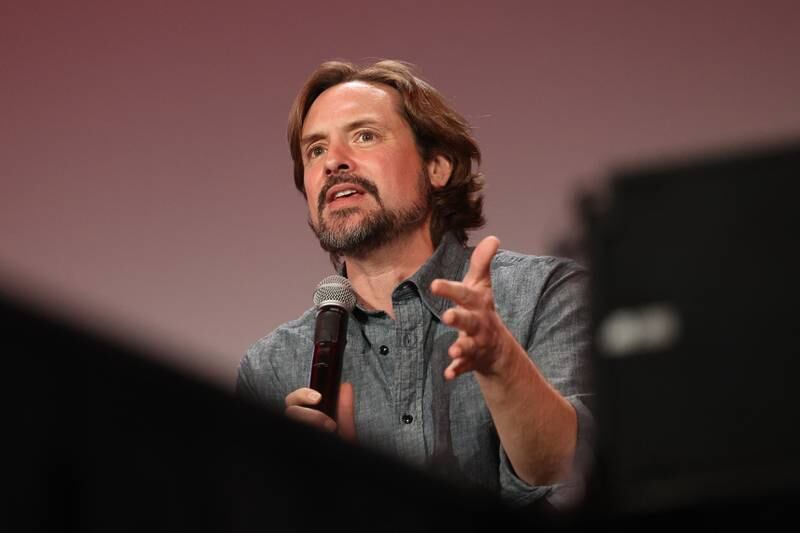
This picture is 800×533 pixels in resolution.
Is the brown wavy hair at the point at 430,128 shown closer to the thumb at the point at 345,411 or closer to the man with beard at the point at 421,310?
the man with beard at the point at 421,310

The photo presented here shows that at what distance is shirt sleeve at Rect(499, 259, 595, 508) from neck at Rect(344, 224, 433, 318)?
12.6 inches

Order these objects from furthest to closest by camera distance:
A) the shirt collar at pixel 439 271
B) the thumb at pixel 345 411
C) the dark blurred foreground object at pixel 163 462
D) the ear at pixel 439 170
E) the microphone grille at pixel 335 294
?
the ear at pixel 439 170
the shirt collar at pixel 439 271
the microphone grille at pixel 335 294
the thumb at pixel 345 411
the dark blurred foreground object at pixel 163 462

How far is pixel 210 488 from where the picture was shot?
0.51 meters

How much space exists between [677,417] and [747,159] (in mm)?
146

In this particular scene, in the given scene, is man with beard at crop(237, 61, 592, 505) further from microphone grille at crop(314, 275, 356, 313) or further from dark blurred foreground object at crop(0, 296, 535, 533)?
dark blurred foreground object at crop(0, 296, 535, 533)

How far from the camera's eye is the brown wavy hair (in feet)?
7.85

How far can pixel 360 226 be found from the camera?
2.17m

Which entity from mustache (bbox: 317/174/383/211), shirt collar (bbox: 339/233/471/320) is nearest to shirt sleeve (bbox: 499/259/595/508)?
shirt collar (bbox: 339/233/471/320)

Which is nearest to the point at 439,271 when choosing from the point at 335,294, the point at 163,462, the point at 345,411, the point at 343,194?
the point at 343,194

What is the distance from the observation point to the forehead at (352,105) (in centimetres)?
232

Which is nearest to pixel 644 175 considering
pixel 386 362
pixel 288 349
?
pixel 386 362

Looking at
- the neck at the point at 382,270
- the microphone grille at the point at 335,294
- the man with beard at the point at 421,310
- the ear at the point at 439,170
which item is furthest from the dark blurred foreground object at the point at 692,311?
the ear at the point at 439,170

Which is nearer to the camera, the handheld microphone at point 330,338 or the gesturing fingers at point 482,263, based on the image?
the gesturing fingers at point 482,263

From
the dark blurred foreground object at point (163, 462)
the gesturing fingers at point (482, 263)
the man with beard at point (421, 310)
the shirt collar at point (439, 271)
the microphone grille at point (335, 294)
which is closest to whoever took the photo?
the dark blurred foreground object at point (163, 462)
